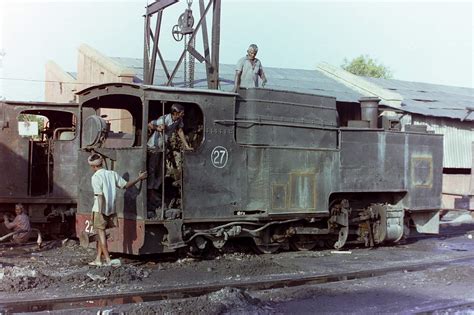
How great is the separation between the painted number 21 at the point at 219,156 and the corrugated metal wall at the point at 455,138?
15.6m

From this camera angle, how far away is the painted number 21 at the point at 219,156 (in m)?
10.0

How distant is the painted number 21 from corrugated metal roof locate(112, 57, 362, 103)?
10118 mm

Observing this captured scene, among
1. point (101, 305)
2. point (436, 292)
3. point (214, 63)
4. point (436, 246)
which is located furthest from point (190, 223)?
point (436, 246)

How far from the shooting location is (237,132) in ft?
34.2

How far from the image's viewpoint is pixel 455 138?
2467 centimetres

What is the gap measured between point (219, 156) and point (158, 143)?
1.05 metres

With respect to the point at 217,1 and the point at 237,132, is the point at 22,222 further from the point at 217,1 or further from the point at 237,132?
the point at 217,1

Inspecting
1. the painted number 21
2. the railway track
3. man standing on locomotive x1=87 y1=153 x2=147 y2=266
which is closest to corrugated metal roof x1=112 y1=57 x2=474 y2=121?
the painted number 21

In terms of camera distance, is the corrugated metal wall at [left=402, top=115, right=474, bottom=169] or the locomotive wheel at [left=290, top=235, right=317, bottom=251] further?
the corrugated metal wall at [left=402, top=115, right=474, bottom=169]

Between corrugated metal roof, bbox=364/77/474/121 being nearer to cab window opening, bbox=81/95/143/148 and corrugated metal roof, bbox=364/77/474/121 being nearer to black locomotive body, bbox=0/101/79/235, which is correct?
cab window opening, bbox=81/95/143/148

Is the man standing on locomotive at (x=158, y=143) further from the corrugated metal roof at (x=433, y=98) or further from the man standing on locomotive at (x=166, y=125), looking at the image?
the corrugated metal roof at (x=433, y=98)

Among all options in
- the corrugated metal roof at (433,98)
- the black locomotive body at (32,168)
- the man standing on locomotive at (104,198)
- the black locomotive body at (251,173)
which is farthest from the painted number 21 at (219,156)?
the corrugated metal roof at (433,98)

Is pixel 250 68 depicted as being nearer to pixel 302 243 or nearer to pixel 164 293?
pixel 302 243

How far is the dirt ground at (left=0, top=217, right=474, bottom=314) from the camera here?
697 cm
